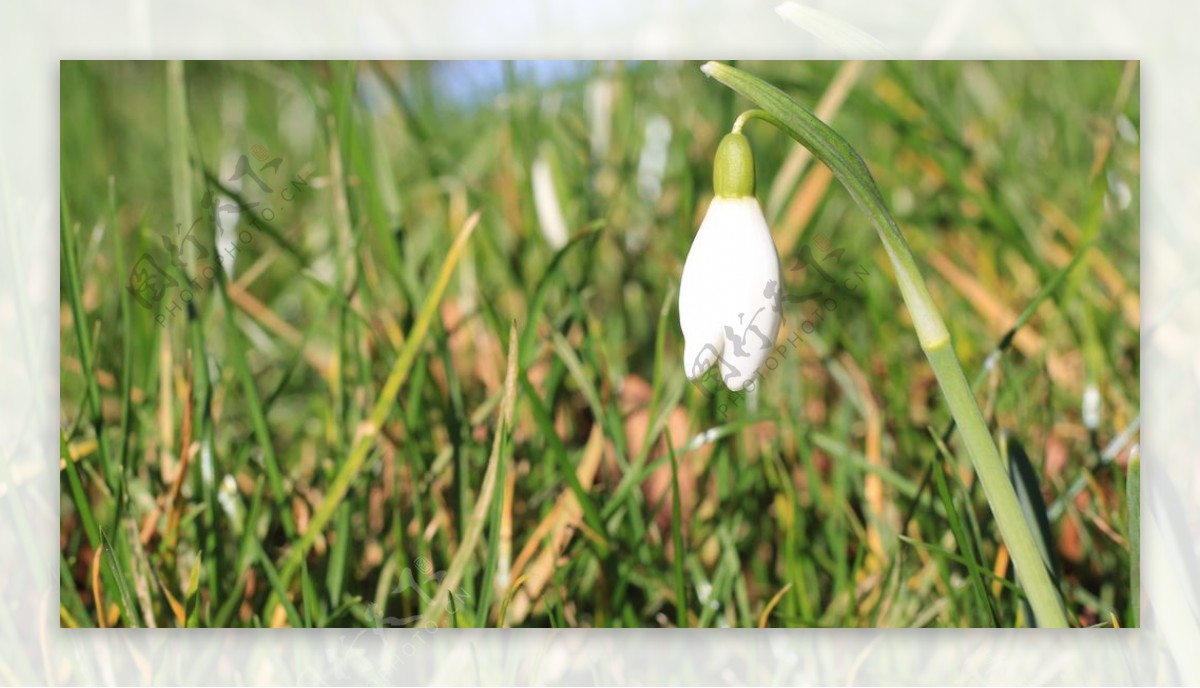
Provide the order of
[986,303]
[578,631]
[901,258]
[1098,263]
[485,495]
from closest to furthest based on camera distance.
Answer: [901,258] → [485,495] → [578,631] → [1098,263] → [986,303]

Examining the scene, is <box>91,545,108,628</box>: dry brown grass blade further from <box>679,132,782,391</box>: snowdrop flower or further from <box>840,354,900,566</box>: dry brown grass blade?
<box>840,354,900,566</box>: dry brown grass blade

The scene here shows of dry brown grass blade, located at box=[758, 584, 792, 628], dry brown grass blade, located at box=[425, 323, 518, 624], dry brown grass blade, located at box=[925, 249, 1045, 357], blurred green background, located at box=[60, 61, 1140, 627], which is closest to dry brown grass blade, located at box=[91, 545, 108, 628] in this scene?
blurred green background, located at box=[60, 61, 1140, 627]

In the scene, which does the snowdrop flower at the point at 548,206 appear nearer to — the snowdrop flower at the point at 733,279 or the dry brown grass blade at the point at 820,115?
the dry brown grass blade at the point at 820,115

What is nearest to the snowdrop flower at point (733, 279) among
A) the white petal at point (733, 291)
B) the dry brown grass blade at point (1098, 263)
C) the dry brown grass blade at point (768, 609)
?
the white petal at point (733, 291)

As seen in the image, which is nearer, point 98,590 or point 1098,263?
point 98,590

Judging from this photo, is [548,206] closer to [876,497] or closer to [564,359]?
[564,359]

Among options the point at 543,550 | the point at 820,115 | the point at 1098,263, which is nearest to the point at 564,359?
the point at 543,550

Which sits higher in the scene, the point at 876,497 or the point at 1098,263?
the point at 1098,263

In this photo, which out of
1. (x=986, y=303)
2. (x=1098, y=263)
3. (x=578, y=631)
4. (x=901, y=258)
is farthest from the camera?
(x=986, y=303)
